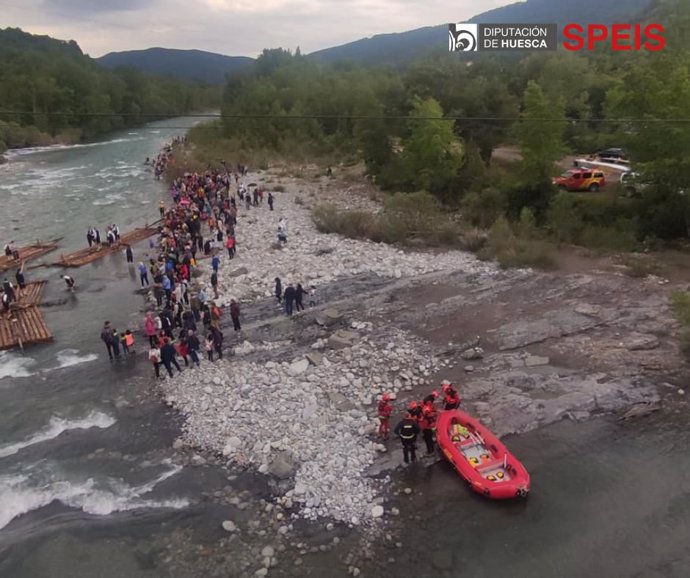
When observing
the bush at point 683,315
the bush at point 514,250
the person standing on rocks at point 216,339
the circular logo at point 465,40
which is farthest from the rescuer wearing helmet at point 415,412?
the circular logo at point 465,40

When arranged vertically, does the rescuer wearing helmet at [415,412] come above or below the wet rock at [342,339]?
above

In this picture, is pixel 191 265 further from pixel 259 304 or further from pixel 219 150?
pixel 219 150

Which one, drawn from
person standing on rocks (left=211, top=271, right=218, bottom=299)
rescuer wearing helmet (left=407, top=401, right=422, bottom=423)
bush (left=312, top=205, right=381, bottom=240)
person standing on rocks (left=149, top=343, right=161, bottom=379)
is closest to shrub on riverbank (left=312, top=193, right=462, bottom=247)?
bush (left=312, top=205, right=381, bottom=240)

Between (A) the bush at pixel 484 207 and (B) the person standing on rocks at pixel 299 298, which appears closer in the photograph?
(B) the person standing on rocks at pixel 299 298

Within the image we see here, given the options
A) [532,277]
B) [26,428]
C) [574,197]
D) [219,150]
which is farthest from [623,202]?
[219,150]

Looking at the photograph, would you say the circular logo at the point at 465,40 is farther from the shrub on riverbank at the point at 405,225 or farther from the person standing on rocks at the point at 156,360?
the person standing on rocks at the point at 156,360

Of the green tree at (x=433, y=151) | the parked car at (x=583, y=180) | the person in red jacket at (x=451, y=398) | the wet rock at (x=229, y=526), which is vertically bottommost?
the wet rock at (x=229, y=526)
